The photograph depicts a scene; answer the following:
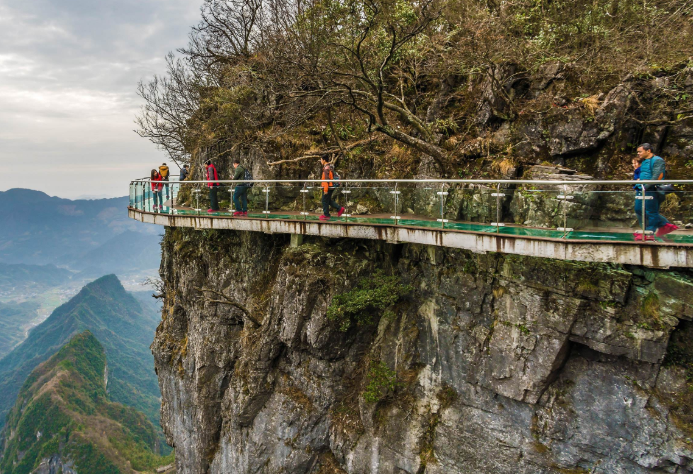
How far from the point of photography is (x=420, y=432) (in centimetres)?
1073

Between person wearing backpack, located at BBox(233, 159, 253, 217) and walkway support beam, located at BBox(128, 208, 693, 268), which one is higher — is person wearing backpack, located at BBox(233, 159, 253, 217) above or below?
above

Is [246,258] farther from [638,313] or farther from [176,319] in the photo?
[638,313]

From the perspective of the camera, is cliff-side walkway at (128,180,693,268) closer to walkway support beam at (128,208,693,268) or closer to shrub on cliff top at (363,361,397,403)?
walkway support beam at (128,208,693,268)

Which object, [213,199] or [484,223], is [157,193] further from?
[484,223]

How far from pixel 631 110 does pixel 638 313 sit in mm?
5512

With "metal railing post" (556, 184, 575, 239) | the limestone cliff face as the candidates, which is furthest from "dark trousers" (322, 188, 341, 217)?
"metal railing post" (556, 184, 575, 239)

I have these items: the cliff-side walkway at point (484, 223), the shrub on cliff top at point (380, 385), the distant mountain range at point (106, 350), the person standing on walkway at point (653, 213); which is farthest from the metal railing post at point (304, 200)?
the distant mountain range at point (106, 350)

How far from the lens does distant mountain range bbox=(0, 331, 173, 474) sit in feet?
250

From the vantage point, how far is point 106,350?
157 m

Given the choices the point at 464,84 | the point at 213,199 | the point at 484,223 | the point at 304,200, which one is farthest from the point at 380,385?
the point at 464,84

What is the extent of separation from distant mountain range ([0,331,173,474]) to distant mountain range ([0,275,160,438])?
25664mm

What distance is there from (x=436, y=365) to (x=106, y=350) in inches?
7021

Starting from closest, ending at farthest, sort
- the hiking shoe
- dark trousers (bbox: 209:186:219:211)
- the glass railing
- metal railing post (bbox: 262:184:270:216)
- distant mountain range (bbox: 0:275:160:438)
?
the hiking shoe → the glass railing → metal railing post (bbox: 262:184:270:216) → dark trousers (bbox: 209:186:219:211) → distant mountain range (bbox: 0:275:160:438)

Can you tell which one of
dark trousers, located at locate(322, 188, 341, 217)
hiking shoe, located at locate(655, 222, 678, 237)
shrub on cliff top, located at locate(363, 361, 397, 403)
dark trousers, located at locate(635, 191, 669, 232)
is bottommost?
shrub on cliff top, located at locate(363, 361, 397, 403)
